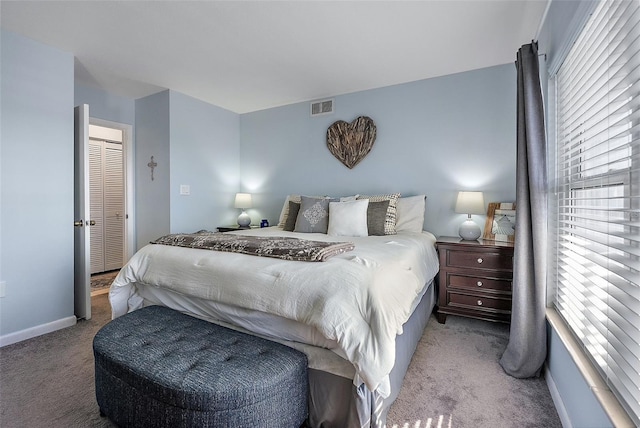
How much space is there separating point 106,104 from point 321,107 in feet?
8.49

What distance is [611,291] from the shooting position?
98 centimetres

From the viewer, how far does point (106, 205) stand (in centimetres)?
445

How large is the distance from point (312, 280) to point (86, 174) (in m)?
2.52

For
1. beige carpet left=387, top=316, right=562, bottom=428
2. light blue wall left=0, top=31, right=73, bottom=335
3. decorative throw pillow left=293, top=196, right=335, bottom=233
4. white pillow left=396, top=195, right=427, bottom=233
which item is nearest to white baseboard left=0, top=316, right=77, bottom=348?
light blue wall left=0, top=31, right=73, bottom=335

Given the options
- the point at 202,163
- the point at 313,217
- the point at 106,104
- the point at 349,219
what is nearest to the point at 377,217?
the point at 349,219

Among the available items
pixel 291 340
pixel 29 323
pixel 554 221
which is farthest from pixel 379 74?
pixel 29 323

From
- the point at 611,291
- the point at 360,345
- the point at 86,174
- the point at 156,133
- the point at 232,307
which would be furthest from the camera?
the point at 156,133

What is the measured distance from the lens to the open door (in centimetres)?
264

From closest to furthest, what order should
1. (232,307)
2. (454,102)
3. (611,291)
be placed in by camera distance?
1. (611,291)
2. (232,307)
3. (454,102)

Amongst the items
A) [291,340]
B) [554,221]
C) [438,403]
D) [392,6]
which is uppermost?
[392,6]

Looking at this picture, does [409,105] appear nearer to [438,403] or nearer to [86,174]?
[438,403]

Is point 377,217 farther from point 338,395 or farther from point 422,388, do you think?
point 338,395

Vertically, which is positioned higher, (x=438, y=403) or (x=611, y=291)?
(x=611, y=291)

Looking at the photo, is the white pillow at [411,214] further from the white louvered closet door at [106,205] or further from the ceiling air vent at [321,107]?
the white louvered closet door at [106,205]
